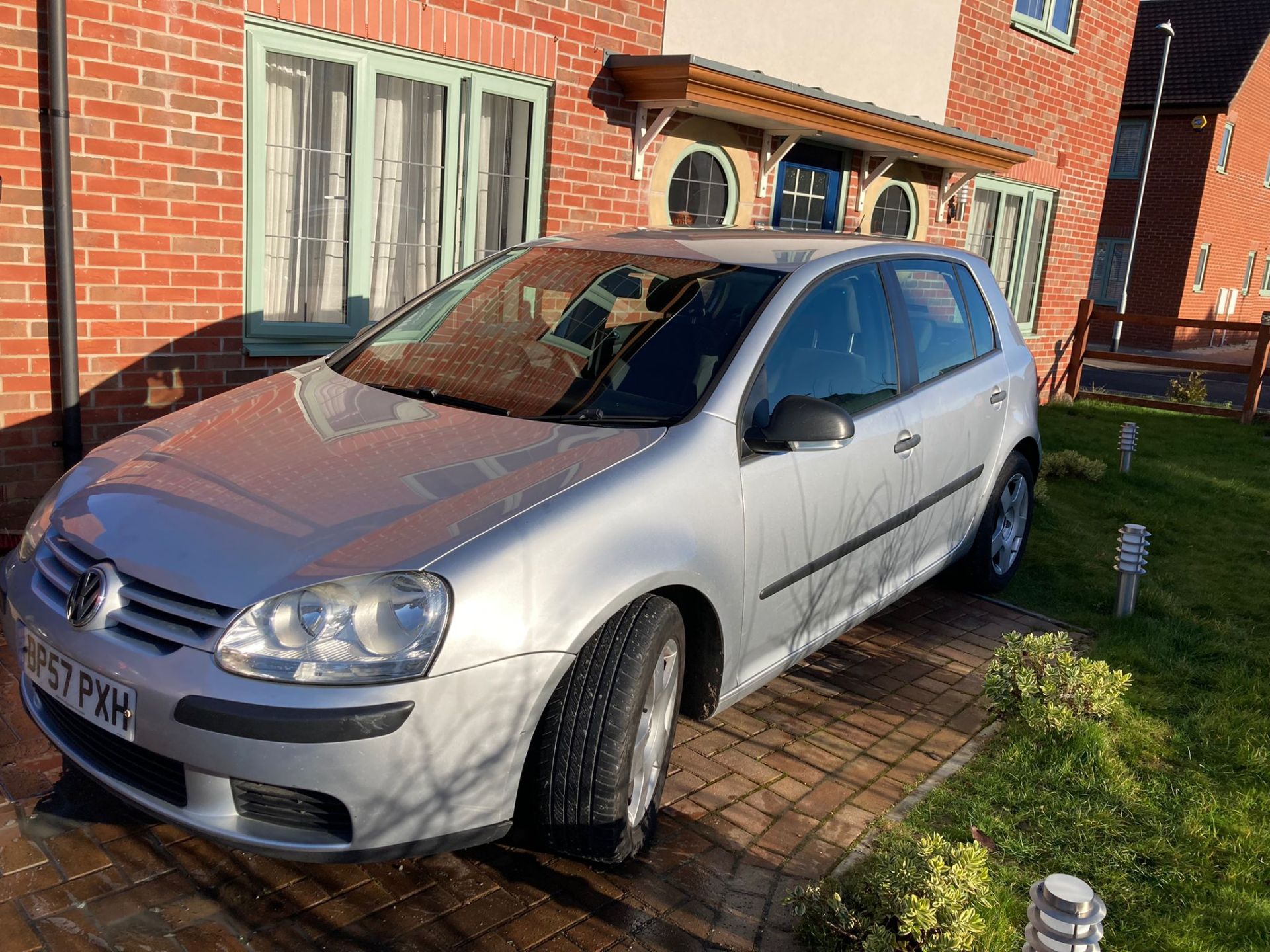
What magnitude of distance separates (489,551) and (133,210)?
3.83 metres

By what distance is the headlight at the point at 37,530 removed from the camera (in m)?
3.07

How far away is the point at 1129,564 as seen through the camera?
555cm

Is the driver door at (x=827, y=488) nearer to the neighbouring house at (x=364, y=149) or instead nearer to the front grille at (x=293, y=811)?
the front grille at (x=293, y=811)

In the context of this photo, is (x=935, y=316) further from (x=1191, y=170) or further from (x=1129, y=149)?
(x=1129, y=149)

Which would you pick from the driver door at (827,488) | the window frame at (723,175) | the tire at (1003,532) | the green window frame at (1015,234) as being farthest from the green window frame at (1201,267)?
the driver door at (827,488)

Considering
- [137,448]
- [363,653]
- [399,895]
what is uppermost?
[137,448]

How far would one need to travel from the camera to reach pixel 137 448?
336 cm

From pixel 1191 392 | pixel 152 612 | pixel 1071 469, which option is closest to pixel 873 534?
pixel 152 612

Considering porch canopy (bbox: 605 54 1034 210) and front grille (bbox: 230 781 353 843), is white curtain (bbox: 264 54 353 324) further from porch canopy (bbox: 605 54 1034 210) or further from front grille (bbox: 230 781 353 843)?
front grille (bbox: 230 781 353 843)

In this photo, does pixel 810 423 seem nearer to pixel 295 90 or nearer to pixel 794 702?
pixel 794 702

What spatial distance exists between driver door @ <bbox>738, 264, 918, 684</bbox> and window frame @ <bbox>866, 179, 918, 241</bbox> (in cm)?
666

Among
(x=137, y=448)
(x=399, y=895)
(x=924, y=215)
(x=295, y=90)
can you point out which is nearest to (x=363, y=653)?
(x=399, y=895)

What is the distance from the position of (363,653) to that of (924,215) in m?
10.0

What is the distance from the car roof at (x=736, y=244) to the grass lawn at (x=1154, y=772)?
1971 millimetres
